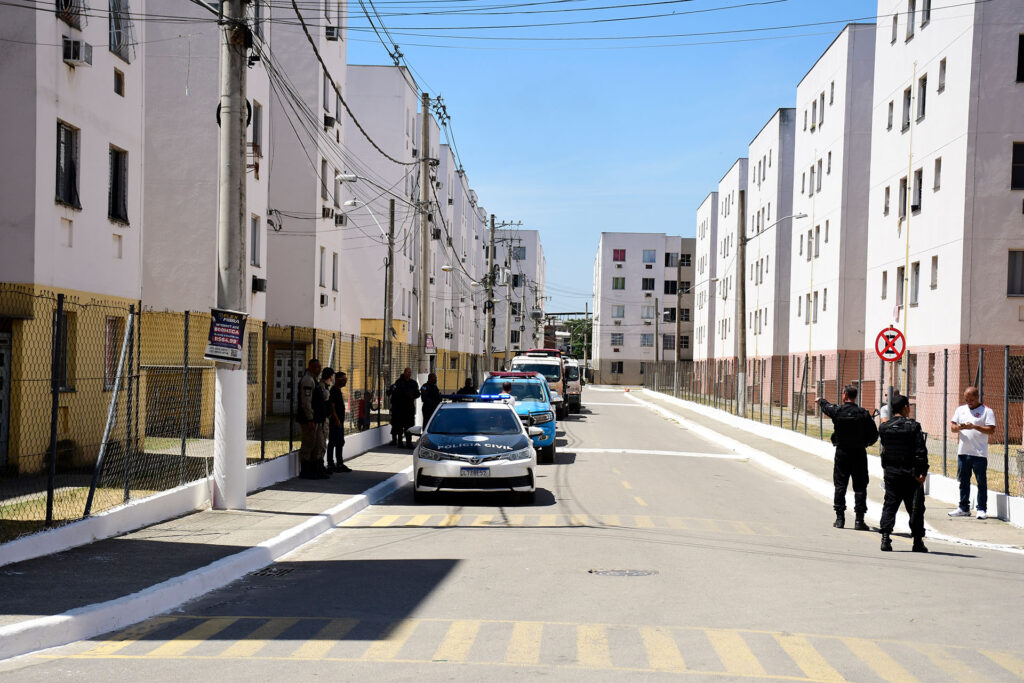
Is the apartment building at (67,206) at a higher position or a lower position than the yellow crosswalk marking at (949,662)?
higher

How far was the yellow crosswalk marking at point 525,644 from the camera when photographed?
22.9 ft

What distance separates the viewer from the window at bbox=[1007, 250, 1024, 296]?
29.8 meters

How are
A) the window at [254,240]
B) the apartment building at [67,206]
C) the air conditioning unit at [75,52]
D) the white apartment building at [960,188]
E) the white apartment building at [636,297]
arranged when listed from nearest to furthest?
the apartment building at [67,206]
the air conditioning unit at [75,52]
the white apartment building at [960,188]
the window at [254,240]
the white apartment building at [636,297]

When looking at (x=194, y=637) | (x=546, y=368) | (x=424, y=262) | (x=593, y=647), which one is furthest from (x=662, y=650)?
(x=546, y=368)

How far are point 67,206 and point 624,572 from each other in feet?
40.3

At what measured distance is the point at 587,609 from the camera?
868cm

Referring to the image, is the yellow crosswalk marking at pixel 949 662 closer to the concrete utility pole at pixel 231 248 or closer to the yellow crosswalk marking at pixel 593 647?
the yellow crosswalk marking at pixel 593 647

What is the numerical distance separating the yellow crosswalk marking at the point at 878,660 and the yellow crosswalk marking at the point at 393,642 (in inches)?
124

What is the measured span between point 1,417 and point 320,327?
22059mm

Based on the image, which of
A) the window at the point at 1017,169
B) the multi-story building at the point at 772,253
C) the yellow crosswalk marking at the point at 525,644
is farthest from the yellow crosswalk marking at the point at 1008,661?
the multi-story building at the point at 772,253

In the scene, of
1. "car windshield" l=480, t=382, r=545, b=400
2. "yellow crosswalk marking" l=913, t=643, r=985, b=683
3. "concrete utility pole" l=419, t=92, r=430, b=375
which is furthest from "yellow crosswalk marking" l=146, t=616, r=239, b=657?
"concrete utility pole" l=419, t=92, r=430, b=375

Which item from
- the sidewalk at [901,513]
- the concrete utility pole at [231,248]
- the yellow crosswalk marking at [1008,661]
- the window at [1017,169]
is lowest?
the sidewalk at [901,513]

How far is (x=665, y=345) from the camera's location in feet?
399

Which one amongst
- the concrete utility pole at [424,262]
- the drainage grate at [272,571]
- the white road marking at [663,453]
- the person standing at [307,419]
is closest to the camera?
the drainage grate at [272,571]
